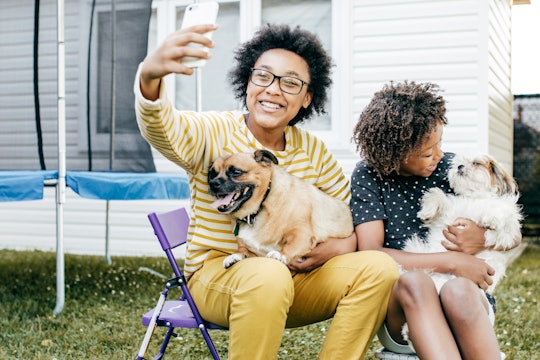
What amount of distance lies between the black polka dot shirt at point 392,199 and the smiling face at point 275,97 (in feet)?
1.21

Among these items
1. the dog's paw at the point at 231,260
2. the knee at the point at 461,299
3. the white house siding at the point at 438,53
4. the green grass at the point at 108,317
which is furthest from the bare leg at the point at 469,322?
the white house siding at the point at 438,53

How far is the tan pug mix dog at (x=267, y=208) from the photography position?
2.34 metres

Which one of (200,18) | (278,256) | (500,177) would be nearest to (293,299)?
(278,256)

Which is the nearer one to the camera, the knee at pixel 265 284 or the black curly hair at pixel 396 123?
the knee at pixel 265 284

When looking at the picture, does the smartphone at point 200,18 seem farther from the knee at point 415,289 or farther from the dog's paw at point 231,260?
the knee at point 415,289

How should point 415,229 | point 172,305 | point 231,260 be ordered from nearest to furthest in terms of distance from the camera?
point 231,260 → point 415,229 → point 172,305

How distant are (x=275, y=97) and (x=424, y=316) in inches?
38.7

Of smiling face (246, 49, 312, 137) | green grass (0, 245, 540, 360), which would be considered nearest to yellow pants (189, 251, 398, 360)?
smiling face (246, 49, 312, 137)

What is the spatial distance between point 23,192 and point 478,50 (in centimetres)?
425

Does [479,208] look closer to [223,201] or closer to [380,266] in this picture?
[380,266]

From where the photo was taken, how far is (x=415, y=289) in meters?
2.12

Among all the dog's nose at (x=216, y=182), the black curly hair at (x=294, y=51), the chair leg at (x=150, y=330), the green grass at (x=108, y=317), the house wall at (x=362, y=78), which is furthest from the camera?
the house wall at (x=362, y=78)

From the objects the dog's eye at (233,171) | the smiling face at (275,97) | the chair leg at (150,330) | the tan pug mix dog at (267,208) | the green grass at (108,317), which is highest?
the smiling face at (275,97)

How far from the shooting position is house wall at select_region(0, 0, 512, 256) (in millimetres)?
4777
